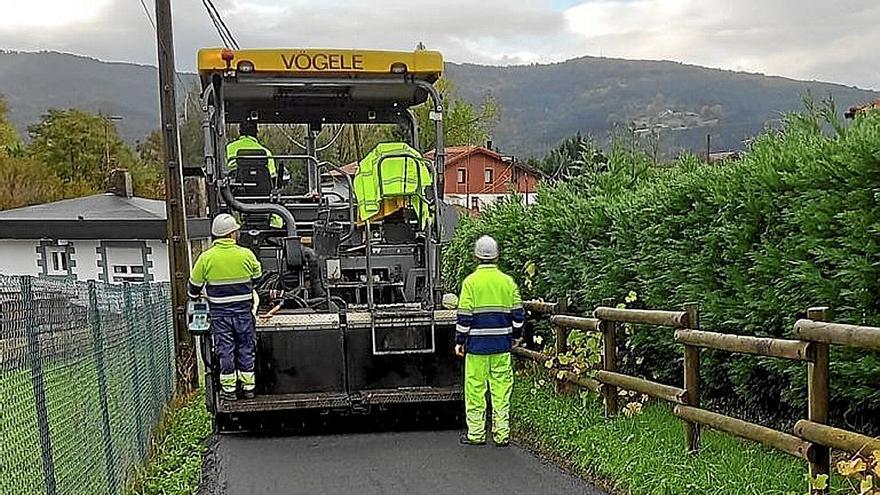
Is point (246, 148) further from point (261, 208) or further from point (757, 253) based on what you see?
point (757, 253)

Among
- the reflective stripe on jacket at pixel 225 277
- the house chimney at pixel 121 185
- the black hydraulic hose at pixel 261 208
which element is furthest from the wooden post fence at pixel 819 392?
the house chimney at pixel 121 185

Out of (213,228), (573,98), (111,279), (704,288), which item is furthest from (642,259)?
(573,98)

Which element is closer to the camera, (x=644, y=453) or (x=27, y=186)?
(x=644, y=453)

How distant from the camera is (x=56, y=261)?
1183 inches

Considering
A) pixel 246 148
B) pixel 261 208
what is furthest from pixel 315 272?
pixel 246 148

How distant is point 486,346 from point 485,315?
0.26 metres

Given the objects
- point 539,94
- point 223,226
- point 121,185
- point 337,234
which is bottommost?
point 337,234

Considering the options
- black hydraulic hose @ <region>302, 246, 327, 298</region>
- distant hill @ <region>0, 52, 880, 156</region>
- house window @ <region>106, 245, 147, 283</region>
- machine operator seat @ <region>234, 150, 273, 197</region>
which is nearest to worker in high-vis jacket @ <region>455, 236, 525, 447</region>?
black hydraulic hose @ <region>302, 246, 327, 298</region>

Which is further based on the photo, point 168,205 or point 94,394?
point 168,205

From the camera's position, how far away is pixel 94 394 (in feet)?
23.6

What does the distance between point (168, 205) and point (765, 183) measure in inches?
294

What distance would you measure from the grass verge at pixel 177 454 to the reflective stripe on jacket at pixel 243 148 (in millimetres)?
2503

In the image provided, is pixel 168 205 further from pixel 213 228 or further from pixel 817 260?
pixel 817 260

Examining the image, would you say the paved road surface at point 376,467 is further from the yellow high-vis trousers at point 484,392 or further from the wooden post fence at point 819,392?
the wooden post fence at point 819,392
